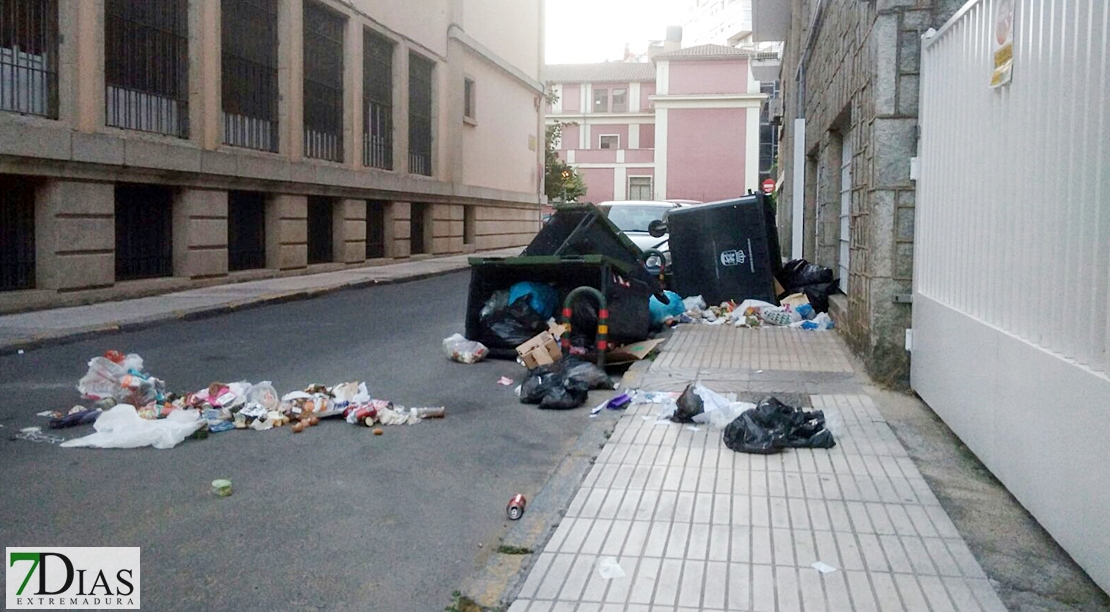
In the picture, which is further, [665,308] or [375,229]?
[375,229]

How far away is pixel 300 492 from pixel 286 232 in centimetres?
1625

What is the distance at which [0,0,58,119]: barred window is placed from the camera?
43.9 ft

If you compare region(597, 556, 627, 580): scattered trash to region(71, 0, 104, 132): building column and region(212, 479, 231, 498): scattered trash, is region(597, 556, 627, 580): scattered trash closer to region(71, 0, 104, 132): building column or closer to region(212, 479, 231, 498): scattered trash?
region(212, 479, 231, 498): scattered trash

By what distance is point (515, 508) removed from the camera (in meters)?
5.01

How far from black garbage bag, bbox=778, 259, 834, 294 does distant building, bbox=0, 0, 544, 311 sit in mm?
9408

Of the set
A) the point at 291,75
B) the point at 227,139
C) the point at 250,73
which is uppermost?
the point at 291,75

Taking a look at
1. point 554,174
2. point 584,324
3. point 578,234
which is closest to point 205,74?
point 578,234

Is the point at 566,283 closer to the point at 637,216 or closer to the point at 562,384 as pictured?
the point at 562,384

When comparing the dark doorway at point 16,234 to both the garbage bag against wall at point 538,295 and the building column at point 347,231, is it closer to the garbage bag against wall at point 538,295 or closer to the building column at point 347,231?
the garbage bag against wall at point 538,295

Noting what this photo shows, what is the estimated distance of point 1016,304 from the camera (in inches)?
199

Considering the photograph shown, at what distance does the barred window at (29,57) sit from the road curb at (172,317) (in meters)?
3.35

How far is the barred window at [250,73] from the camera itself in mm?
19016

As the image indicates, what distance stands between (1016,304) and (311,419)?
4.43 metres

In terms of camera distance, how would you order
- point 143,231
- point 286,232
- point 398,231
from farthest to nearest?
point 398,231 < point 286,232 < point 143,231
